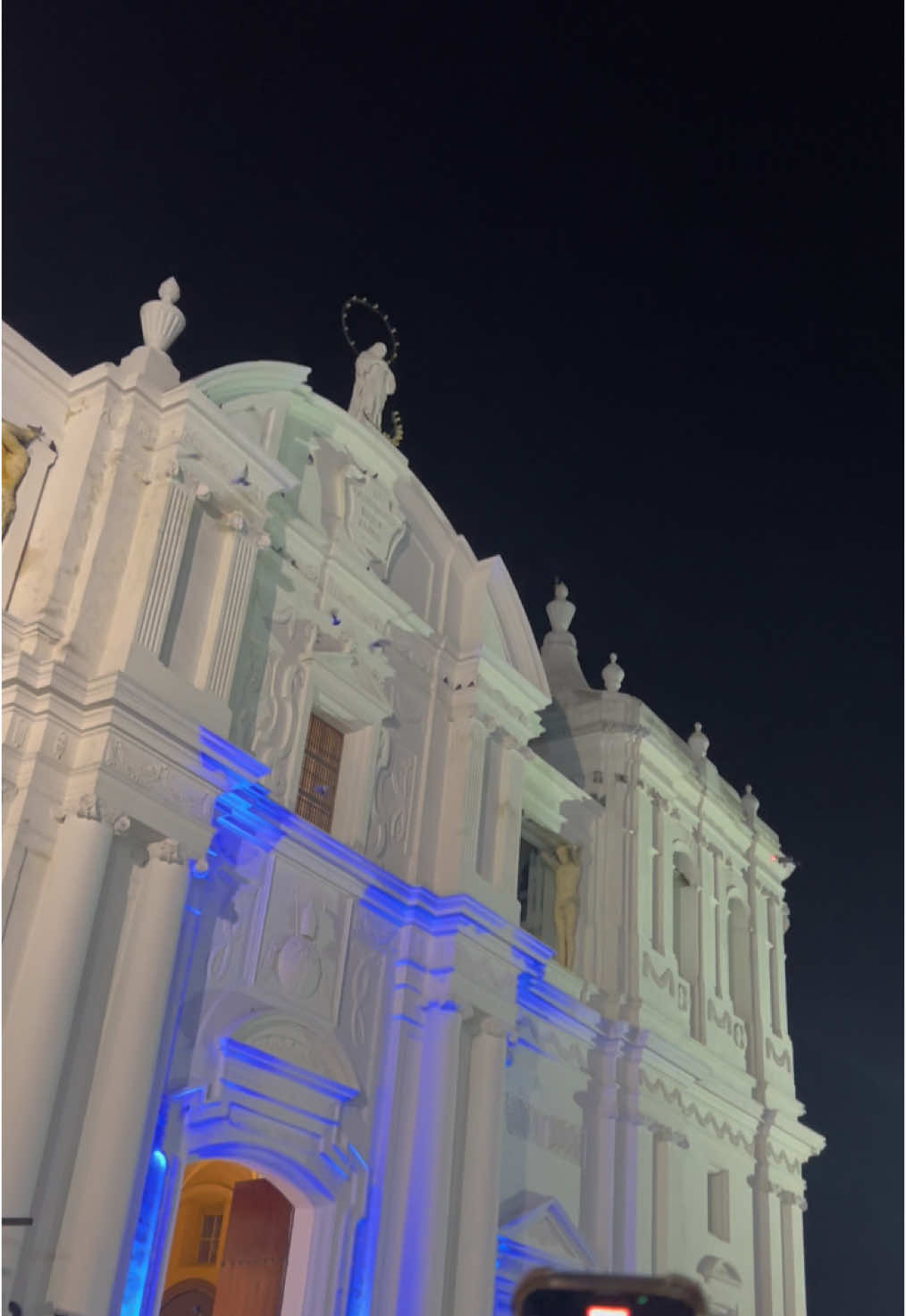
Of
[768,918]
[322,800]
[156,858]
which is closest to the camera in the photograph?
[156,858]

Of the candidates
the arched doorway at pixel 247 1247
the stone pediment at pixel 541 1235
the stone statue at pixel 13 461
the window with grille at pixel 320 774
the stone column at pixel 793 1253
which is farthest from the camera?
the stone column at pixel 793 1253

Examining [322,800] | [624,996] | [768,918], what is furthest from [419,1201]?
[768,918]

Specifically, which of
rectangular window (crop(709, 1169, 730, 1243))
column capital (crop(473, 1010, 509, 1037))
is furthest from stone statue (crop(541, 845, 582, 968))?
rectangular window (crop(709, 1169, 730, 1243))

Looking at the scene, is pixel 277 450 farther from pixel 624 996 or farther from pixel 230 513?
pixel 624 996

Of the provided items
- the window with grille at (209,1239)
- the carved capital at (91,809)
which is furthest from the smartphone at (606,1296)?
the window with grille at (209,1239)

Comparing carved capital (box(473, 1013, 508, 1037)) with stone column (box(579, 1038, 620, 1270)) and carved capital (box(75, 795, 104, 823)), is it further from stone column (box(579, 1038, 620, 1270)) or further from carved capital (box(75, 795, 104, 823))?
carved capital (box(75, 795, 104, 823))

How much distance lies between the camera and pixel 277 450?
1769 cm

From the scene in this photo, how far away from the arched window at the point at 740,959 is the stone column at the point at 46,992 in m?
15.3

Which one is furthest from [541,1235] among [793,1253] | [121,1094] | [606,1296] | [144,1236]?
[606,1296]

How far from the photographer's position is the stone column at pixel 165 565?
46.7ft

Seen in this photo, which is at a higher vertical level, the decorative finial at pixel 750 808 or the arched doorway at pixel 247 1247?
the decorative finial at pixel 750 808

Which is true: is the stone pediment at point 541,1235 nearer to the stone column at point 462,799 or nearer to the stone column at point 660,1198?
the stone column at point 660,1198

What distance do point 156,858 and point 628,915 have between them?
1060 centimetres

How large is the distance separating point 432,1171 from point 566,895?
22.3 feet
